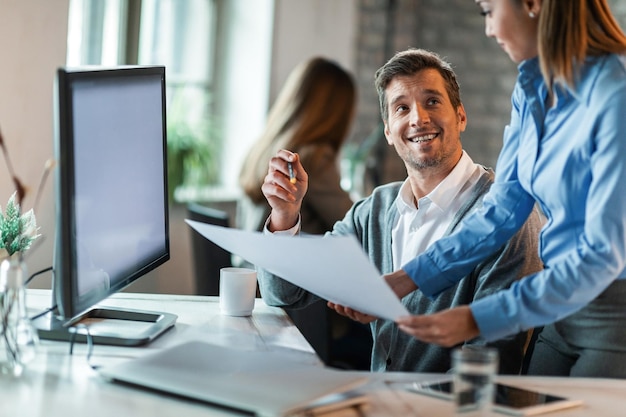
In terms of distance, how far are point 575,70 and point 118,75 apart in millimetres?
758

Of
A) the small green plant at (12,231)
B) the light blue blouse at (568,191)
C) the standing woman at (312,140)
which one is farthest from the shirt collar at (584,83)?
the standing woman at (312,140)

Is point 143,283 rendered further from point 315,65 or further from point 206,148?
point 315,65

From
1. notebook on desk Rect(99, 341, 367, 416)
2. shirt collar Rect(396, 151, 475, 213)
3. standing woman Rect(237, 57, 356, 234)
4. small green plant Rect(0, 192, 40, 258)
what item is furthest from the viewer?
standing woman Rect(237, 57, 356, 234)

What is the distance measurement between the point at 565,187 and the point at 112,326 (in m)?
0.84

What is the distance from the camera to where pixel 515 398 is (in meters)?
1.42

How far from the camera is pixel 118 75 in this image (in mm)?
1626

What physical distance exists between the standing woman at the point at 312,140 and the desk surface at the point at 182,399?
1.65 meters

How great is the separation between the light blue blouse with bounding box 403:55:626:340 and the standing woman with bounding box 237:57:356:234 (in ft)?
6.00

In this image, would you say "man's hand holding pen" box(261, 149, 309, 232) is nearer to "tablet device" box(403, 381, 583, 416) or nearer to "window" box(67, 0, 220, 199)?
"tablet device" box(403, 381, 583, 416)

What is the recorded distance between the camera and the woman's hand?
1418 mm

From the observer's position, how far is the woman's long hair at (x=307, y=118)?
3605mm

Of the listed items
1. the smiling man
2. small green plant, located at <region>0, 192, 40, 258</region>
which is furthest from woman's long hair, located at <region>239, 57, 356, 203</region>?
small green plant, located at <region>0, 192, 40, 258</region>

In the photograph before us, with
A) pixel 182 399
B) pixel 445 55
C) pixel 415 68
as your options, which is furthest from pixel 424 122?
pixel 445 55

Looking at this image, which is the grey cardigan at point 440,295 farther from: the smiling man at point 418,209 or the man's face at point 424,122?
the man's face at point 424,122
